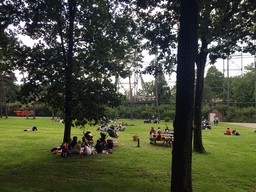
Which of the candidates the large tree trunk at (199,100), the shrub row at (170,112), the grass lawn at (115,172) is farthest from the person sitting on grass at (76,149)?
the shrub row at (170,112)

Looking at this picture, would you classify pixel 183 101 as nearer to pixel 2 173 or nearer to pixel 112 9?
pixel 2 173

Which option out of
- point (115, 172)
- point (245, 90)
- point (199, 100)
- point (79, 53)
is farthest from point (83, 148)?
point (245, 90)

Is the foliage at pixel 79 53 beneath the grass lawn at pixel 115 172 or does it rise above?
above

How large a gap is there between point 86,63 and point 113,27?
293cm

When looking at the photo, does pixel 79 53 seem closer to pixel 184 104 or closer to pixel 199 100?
pixel 199 100

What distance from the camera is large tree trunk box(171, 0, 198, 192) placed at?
17.3 ft

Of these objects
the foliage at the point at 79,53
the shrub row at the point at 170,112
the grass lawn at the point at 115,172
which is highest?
the foliage at the point at 79,53

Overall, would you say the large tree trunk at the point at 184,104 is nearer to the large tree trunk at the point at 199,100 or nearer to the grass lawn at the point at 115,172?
the grass lawn at the point at 115,172

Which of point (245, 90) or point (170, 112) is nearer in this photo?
point (170, 112)

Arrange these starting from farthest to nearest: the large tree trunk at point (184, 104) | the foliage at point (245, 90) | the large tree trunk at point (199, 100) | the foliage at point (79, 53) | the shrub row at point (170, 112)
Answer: the foliage at point (245, 90) < the shrub row at point (170, 112) < the large tree trunk at point (199, 100) < the foliage at point (79, 53) < the large tree trunk at point (184, 104)

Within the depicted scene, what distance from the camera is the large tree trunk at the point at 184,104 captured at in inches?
207

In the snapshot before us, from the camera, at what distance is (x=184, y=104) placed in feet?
17.5

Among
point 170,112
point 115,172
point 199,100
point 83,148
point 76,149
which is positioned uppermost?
point 199,100

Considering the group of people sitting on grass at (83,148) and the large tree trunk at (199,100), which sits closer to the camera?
the group of people sitting on grass at (83,148)
